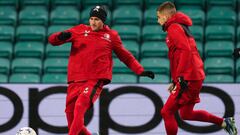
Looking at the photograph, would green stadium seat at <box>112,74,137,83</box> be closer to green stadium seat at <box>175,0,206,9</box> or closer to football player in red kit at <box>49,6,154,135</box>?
green stadium seat at <box>175,0,206,9</box>

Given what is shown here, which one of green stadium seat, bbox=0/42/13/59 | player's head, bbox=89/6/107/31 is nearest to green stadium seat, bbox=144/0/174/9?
green stadium seat, bbox=0/42/13/59

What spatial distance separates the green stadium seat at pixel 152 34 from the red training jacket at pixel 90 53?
13.8 ft

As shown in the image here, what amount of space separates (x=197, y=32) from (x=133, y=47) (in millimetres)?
1128

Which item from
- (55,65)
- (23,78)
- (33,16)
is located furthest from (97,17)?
(33,16)

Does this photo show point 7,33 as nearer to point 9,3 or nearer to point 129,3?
point 9,3

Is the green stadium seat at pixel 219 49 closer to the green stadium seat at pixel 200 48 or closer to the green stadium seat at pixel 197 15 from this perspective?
the green stadium seat at pixel 200 48

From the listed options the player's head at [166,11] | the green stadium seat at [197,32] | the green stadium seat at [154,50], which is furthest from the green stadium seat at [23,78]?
the player's head at [166,11]

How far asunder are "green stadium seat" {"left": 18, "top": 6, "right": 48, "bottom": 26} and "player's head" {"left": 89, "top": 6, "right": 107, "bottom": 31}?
192 inches

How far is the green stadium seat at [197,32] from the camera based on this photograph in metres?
14.1

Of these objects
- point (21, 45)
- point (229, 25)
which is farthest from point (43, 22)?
point (229, 25)

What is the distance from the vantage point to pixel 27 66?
535 inches

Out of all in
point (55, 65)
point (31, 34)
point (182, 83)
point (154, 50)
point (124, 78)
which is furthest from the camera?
point (31, 34)

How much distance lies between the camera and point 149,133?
37.1 ft

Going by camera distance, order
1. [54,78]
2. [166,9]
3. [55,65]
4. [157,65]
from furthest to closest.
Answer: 1. [55,65]
2. [157,65]
3. [54,78]
4. [166,9]
